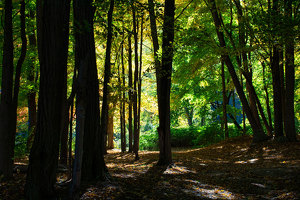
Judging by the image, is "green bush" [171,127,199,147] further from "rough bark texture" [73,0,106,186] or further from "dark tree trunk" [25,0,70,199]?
"dark tree trunk" [25,0,70,199]

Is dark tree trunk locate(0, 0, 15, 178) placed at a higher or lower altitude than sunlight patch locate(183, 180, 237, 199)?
higher

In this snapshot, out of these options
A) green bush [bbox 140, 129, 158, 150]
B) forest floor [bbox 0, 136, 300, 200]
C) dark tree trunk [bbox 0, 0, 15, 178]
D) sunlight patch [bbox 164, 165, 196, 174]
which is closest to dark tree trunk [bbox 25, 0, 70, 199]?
forest floor [bbox 0, 136, 300, 200]

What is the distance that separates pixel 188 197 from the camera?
15.4ft

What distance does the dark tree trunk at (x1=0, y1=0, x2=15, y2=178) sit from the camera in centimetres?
506

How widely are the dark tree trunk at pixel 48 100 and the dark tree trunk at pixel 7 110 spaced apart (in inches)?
58.3

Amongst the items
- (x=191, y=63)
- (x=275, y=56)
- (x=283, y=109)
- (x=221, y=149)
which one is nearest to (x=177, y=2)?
(x=191, y=63)

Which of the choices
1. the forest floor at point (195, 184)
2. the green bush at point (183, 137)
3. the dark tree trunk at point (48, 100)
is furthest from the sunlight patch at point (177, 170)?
the green bush at point (183, 137)

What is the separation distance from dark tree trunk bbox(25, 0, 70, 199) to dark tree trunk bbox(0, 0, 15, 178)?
148 centimetres

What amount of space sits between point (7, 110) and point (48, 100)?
1907mm

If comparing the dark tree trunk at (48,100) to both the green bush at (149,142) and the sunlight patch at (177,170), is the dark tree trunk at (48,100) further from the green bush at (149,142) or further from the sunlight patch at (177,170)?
the green bush at (149,142)

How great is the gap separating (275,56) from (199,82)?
6.57 metres

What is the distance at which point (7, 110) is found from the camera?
518cm

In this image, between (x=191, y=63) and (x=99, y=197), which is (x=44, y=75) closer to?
(x=99, y=197)

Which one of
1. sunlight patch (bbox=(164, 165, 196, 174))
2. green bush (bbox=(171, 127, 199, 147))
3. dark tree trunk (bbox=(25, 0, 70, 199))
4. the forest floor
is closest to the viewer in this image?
dark tree trunk (bbox=(25, 0, 70, 199))
